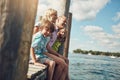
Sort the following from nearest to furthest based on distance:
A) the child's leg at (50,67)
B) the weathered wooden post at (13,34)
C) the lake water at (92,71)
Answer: the weathered wooden post at (13,34), the child's leg at (50,67), the lake water at (92,71)

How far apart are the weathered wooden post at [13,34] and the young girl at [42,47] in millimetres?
2393

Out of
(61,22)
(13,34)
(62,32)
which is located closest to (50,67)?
(62,32)

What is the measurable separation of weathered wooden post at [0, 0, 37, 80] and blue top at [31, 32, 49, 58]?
248cm

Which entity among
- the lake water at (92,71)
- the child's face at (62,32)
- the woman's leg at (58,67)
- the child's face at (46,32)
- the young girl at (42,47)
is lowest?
the lake water at (92,71)

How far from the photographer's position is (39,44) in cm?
455

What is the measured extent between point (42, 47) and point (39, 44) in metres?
0.11

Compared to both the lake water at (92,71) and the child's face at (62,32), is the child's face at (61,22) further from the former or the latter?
the lake water at (92,71)

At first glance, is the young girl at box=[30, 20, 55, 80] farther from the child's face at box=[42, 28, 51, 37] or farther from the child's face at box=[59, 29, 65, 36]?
the child's face at box=[59, 29, 65, 36]

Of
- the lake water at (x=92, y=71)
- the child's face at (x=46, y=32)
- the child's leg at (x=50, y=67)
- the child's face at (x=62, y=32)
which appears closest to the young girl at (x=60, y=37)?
the child's face at (x=62, y=32)

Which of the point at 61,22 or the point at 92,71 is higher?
the point at 61,22

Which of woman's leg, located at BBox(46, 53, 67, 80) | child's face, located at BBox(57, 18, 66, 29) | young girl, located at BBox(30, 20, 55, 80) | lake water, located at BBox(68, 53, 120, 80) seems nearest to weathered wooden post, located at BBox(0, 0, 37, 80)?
young girl, located at BBox(30, 20, 55, 80)

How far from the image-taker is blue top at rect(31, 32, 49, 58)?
448cm

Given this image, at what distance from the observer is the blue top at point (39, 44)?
4.48m

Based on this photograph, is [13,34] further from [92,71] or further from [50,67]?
[92,71]
